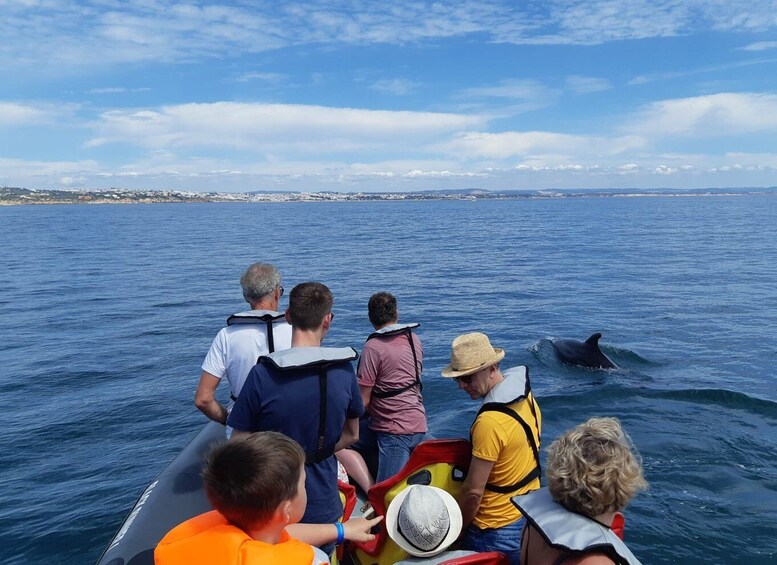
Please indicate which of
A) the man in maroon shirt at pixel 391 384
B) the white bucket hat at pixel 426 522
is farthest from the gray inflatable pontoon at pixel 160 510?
the white bucket hat at pixel 426 522

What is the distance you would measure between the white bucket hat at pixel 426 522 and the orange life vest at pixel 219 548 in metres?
1.33

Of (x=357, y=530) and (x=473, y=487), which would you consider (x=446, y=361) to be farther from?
(x=357, y=530)

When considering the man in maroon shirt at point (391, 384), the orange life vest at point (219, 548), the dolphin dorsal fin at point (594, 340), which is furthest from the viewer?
the dolphin dorsal fin at point (594, 340)

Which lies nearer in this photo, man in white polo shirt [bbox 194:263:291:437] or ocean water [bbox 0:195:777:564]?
man in white polo shirt [bbox 194:263:291:437]

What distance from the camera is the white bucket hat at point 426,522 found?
408 centimetres

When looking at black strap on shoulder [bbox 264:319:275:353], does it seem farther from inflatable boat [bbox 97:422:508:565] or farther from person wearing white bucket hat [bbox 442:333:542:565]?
person wearing white bucket hat [bbox 442:333:542:565]

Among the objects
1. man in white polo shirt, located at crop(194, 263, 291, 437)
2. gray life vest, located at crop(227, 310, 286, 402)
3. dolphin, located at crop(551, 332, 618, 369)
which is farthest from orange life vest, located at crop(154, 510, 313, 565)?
dolphin, located at crop(551, 332, 618, 369)

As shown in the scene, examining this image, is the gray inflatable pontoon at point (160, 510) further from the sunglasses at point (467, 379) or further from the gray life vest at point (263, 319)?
the sunglasses at point (467, 379)

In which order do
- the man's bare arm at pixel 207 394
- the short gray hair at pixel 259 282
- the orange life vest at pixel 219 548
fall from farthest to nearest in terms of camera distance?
the short gray hair at pixel 259 282
the man's bare arm at pixel 207 394
the orange life vest at pixel 219 548

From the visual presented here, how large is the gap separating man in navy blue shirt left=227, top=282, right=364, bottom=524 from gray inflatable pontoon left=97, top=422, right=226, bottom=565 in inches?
48.1

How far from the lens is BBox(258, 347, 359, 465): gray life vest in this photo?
13.5 feet

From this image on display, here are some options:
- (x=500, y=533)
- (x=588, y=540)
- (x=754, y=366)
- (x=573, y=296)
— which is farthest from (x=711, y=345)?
(x=588, y=540)

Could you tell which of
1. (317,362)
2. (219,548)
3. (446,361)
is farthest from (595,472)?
(446,361)

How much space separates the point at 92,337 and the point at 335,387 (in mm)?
19491
